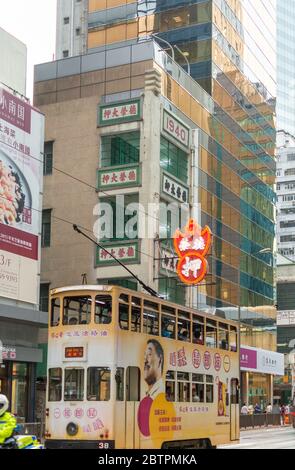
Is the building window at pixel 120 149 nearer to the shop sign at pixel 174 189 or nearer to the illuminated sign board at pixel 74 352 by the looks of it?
the shop sign at pixel 174 189

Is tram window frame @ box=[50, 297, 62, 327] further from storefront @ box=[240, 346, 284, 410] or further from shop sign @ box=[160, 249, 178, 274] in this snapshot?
storefront @ box=[240, 346, 284, 410]

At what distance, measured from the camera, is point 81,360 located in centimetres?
1903

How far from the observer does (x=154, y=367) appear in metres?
20.4

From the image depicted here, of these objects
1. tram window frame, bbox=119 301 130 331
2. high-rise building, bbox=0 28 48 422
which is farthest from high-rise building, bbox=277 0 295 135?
tram window frame, bbox=119 301 130 331

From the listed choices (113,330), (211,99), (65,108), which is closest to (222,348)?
(113,330)

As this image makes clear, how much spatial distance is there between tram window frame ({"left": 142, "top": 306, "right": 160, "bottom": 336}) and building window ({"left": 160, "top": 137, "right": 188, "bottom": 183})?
27008 mm

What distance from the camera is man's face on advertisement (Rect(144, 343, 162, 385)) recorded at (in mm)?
20047

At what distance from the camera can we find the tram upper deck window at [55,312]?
19.8 metres

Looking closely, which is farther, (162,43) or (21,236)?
(162,43)

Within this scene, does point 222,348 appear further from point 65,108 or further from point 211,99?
point 211,99

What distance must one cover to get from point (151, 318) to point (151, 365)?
1.20m

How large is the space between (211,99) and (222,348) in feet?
114

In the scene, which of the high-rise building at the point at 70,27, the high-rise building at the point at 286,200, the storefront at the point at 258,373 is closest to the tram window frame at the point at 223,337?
the storefront at the point at 258,373

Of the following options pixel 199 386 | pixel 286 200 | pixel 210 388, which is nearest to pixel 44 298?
pixel 210 388
